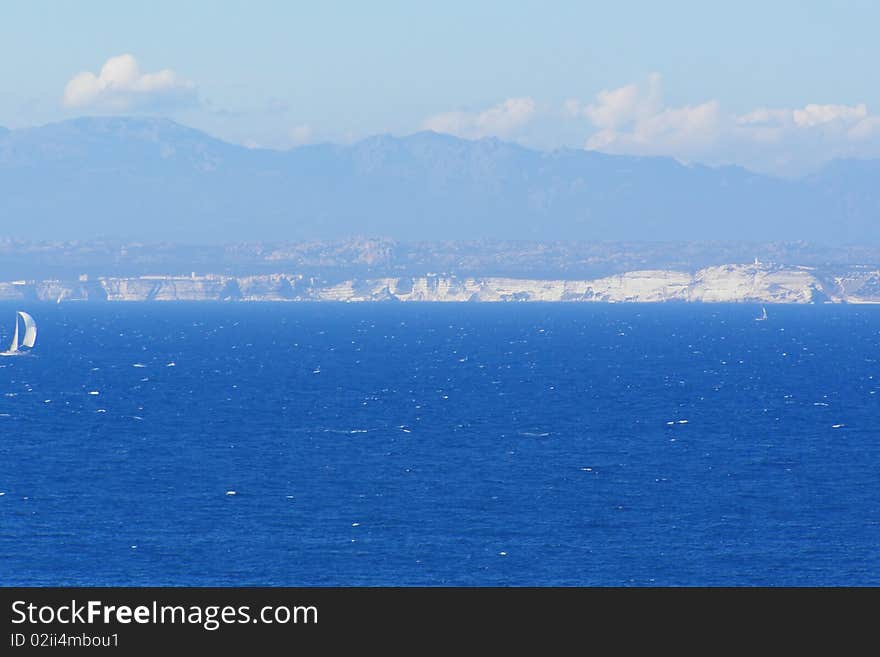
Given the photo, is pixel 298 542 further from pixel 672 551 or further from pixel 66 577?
pixel 672 551

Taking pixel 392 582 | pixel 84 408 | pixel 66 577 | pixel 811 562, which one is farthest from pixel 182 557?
pixel 84 408

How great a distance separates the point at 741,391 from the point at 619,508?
10095cm

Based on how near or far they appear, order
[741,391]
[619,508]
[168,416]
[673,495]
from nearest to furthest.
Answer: [619,508], [673,495], [168,416], [741,391]

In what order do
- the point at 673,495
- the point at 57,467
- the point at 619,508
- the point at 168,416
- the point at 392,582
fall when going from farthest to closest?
the point at 168,416, the point at 57,467, the point at 673,495, the point at 619,508, the point at 392,582

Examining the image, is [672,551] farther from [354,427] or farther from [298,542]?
[354,427]

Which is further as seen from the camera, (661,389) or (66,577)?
(661,389)

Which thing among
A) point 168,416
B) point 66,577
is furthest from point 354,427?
point 66,577

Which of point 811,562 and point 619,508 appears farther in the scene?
point 619,508

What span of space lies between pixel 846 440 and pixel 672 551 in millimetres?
61639

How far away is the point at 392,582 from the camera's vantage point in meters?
76.5

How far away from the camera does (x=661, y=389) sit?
197250 millimetres

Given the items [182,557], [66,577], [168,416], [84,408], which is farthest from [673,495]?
[84,408]


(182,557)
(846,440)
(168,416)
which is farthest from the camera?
(168,416)

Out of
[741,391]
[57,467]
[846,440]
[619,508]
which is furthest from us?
[741,391]
